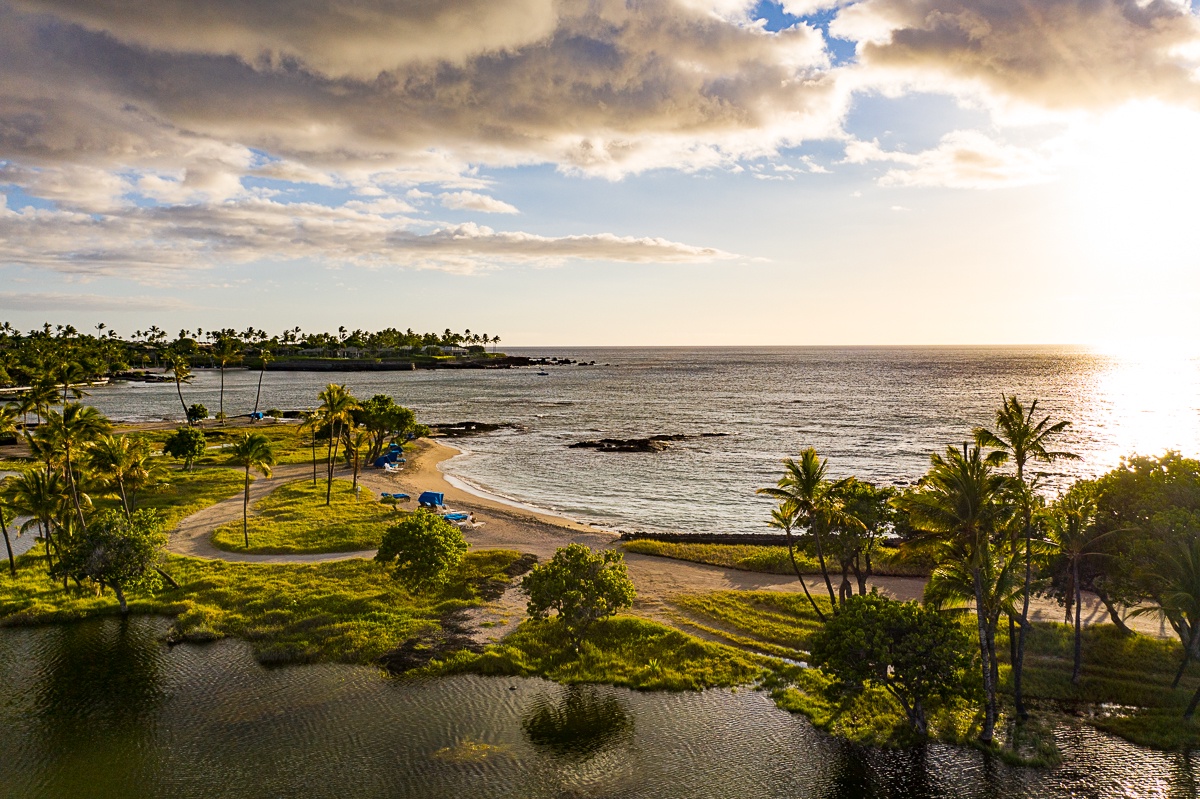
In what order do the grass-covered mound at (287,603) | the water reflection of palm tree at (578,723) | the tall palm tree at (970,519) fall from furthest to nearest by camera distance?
the grass-covered mound at (287,603) → the water reflection of palm tree at (578,723) → the tall palm tree at (970,519)

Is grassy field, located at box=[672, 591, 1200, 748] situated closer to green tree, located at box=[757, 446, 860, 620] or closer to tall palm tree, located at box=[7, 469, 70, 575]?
green tree, located at box=[757, 446, 860, 620]

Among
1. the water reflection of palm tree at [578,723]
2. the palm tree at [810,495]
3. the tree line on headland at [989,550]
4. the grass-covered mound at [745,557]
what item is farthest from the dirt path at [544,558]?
the palm tree at [810,495]

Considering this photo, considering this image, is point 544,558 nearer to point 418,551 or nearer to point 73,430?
point 418,551

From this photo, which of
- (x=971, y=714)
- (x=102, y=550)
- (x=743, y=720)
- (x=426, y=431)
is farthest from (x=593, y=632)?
(x=426, y=431)

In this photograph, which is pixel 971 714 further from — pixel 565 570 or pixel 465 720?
pixel 465 720

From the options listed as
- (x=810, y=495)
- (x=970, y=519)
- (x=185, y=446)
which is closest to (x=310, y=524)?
(x=185, y=446)

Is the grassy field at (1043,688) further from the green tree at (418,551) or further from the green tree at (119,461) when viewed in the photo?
the green tree at (119,461)

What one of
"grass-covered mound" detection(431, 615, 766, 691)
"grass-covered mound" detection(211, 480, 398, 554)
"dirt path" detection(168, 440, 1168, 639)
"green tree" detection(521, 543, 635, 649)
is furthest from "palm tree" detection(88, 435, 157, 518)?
"green tree" detection(521, 543, 635, 649)
